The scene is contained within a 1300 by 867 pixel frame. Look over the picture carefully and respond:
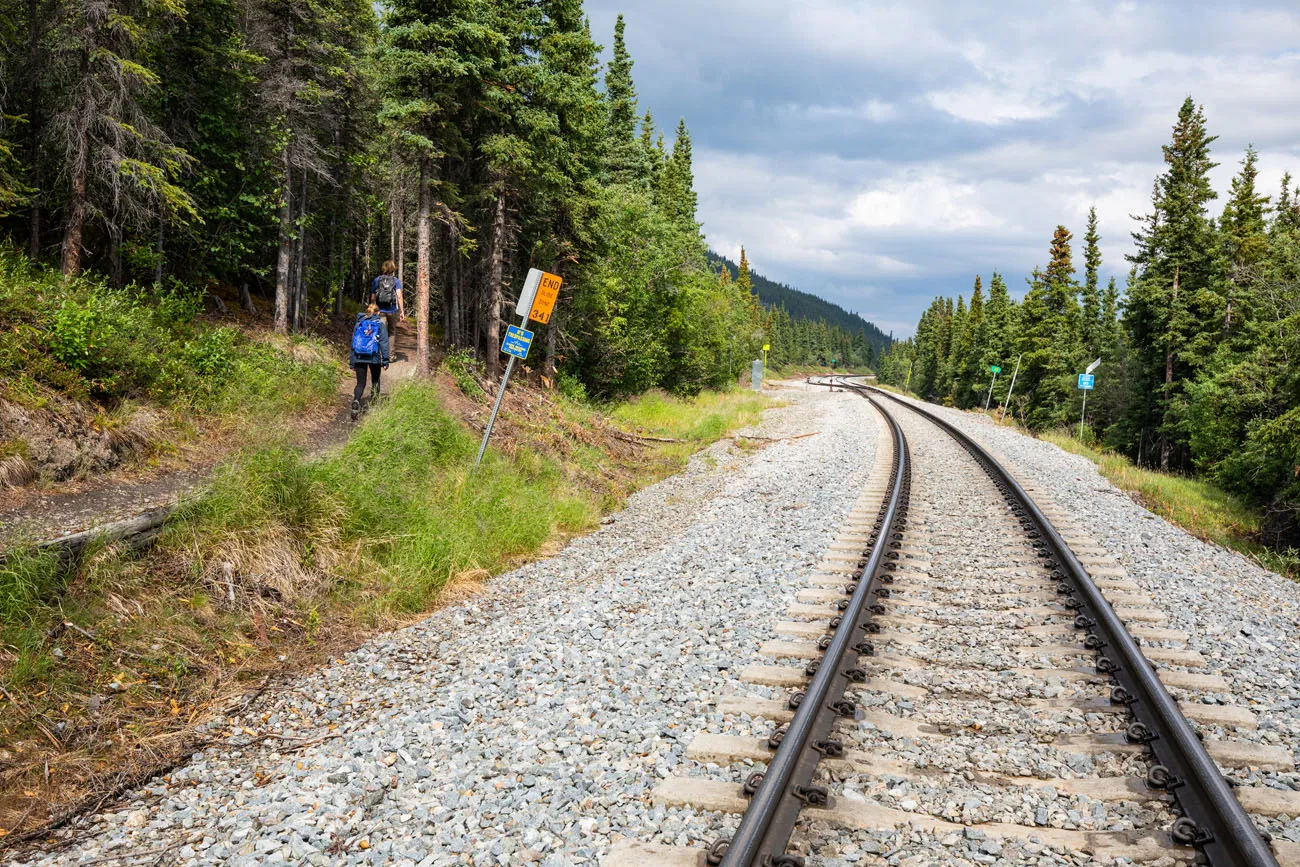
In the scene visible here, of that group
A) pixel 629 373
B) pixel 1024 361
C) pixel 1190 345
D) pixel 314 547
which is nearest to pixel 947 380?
pixel 1024 361

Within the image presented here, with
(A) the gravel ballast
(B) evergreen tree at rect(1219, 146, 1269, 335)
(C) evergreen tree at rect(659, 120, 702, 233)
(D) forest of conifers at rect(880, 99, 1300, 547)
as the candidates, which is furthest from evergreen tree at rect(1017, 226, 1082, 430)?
(A) the gravel ballast

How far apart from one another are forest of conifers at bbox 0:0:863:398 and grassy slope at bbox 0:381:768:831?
235 inches

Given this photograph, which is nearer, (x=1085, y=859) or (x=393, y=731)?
(x=1085, y=859)

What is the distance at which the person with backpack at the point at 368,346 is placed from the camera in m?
10.9

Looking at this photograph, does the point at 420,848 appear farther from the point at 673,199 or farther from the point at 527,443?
the point at 673,199

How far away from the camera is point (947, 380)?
87.2 meters

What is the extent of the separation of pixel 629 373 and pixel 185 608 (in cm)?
2291

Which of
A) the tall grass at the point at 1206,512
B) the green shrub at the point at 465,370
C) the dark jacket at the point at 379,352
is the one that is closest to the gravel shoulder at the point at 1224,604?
the tall grass at the point at 1206,512

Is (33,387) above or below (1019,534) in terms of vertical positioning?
above

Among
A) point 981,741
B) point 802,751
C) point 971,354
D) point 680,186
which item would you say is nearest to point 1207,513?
point 981,741

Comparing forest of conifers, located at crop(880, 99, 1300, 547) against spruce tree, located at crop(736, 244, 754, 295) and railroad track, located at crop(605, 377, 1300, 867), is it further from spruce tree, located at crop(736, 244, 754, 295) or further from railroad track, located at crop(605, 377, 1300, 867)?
spruce tree, located at crop(736, 244, 754, 295)

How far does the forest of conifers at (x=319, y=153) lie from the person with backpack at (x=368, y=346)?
3.30 metres

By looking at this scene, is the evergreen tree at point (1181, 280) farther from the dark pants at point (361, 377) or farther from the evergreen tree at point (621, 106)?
the dark pants at point (361, 377)

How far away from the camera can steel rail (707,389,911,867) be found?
2859 mm
